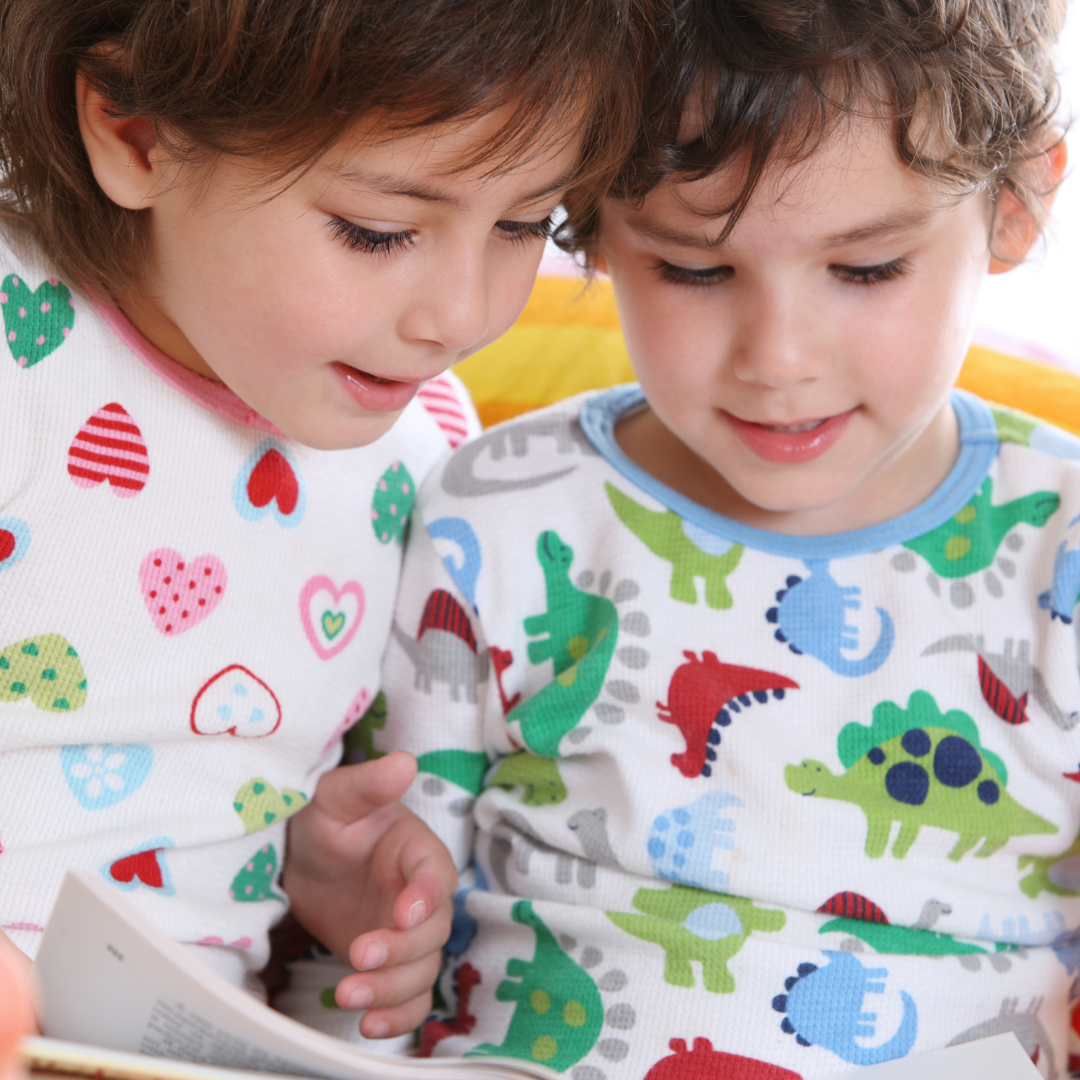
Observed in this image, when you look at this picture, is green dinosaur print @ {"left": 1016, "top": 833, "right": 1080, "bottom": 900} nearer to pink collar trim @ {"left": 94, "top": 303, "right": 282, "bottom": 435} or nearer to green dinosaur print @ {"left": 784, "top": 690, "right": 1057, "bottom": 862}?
green dinosaur print @ {"left": 784, "top": 690, "right": 1057, "bottom": 862}

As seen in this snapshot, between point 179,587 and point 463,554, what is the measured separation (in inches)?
8.5

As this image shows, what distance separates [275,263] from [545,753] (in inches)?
16.0

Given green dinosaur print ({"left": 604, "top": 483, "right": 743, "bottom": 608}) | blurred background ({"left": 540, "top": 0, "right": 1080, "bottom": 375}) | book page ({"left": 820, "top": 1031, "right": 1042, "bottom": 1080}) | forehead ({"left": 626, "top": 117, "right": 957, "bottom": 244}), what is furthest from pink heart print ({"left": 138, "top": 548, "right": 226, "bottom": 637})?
blurred background ({"left": 540, "top": 0, "right": 1080, "bottom": 375})

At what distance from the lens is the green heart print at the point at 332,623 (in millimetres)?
892

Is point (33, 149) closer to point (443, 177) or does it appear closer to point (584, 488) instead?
point (443, 177)

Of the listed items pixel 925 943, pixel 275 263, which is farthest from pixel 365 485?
pixel 925 943

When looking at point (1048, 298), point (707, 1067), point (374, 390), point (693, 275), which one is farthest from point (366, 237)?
point (1048, 298)

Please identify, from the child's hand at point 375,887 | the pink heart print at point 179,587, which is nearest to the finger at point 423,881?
the child's hand at point 375,887

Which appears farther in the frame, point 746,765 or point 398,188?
point 746,765

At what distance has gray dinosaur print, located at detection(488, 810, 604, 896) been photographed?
0.87 metres

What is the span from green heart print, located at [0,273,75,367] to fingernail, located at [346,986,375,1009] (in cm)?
45

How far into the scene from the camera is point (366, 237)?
692 millimetres

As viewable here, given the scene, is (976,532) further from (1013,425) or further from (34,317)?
(34,317)

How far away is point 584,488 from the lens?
37.0 inches
